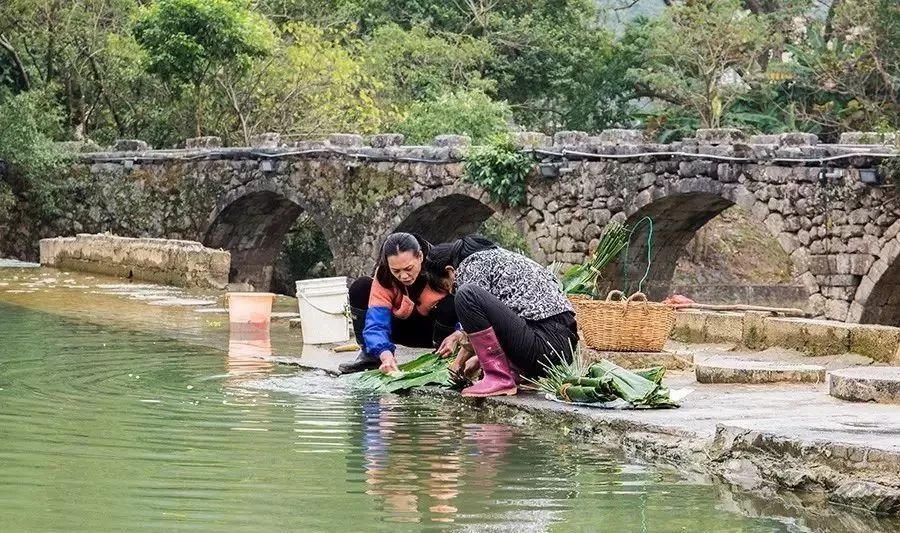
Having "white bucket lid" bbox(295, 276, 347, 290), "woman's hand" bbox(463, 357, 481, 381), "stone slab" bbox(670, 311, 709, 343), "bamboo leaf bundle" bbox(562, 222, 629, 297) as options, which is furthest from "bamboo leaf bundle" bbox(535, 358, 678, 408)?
"white bucket lid" bbox(295, 276, 347, 290)

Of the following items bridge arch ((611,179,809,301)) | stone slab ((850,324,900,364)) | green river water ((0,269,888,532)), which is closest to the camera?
green river water ((0,269,888,532))

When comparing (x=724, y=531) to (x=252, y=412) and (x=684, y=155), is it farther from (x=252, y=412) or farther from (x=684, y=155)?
(x=684, y=155)

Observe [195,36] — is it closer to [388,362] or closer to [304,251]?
[304,251]

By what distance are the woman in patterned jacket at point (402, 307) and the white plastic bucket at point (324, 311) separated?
236 centimetres

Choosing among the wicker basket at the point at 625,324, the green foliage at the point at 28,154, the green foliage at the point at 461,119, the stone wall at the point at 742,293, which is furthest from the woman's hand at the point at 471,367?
the stone wall at the point at 742,293

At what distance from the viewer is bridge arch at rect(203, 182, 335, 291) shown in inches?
1171

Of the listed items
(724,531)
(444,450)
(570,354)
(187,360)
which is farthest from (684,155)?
(724,531)

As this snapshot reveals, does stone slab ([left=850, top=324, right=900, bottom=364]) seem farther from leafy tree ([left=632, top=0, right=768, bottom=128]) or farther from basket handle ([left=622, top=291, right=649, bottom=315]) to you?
leafy tree ([left=632, top=0, right=768, bottom=128])

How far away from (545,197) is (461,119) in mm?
7067

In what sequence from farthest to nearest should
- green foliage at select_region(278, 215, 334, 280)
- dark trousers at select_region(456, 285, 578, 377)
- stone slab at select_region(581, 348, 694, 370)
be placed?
green foliage at select_region(278, 215, 334, 280)
stone slab at select_region(581, 348, 694, 370)
dark trousers at select_region(456, 285, 578, 377)

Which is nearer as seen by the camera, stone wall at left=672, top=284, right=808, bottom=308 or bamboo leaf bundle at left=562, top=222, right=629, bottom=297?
bamboo leaf bundle at left=562, top=222, right=629, bottom=297

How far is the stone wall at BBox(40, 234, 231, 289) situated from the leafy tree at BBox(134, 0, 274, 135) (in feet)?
22.6

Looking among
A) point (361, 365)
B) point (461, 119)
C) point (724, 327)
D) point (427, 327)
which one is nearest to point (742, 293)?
point (461, 119)

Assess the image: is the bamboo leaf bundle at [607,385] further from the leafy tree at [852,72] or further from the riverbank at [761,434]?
the leafy tree at [852,72]
